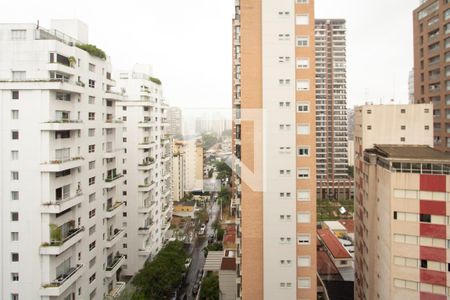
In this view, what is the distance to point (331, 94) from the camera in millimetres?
35719

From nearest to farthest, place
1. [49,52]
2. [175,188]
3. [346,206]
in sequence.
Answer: [49,52] < [175,188] < [346,206]

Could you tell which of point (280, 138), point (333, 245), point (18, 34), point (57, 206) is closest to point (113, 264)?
point (57, 206)

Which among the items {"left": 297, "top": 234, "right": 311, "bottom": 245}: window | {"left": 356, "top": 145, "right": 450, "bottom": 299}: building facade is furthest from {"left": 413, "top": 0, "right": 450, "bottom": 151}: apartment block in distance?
{"left": 297, "top": 234, "right": 311, "bottom": 245}: window

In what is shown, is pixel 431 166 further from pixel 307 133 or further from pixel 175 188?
pixel 175 188

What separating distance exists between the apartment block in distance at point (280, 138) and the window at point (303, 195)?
0.03 metres

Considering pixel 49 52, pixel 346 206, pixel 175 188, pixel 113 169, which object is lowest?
pixel 346 206

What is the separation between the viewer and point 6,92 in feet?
29.3

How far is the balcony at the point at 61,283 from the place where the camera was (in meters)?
8.88

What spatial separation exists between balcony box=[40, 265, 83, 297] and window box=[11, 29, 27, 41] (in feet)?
23.5

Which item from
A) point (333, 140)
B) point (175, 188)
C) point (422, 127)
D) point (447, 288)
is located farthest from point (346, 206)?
point (447, 288)

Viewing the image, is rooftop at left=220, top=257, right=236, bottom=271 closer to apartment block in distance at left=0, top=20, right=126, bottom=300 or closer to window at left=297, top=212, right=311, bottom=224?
window at left=297, top=212, right=311, bottom=224

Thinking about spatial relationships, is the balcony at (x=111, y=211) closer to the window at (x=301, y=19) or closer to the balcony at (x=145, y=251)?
the balcony at (x=145, y=251)

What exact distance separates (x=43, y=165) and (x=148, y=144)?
842cm

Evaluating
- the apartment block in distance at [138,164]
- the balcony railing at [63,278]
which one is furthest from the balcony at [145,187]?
the balcony railing at [63,278]
